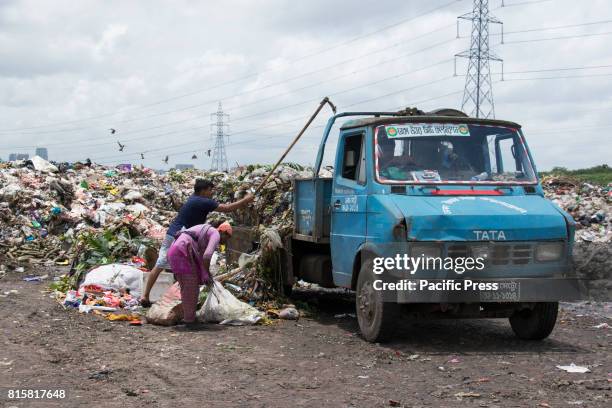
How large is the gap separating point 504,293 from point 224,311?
322cm

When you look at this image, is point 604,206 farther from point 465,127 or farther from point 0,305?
point 0,305

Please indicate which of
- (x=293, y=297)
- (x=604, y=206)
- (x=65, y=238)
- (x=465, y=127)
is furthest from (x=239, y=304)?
(x=604, y=206)

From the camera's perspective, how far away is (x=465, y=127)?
7457 mm

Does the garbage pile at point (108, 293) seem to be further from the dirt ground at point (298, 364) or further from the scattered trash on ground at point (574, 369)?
the scattered trash on ground at point (574, 369)

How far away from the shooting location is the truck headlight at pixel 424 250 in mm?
6320

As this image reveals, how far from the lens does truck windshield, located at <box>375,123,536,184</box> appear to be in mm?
7105

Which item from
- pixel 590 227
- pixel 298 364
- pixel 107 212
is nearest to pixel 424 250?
pixel 298 364

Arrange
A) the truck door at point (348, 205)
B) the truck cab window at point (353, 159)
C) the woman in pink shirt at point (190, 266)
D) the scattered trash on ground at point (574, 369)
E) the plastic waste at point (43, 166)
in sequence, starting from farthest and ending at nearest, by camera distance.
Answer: the plastic waste at point (43, 166) → the woman in pink shirt at point (190, 266) → the truck cab window at point (353, 159) → the truck door at point (348, 205) → the scattered trash on ground at point (574, 369)

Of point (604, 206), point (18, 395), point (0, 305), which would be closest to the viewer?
point (18, 395)

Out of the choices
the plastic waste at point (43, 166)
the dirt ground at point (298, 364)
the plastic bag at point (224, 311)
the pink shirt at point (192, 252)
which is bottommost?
the dirt ground at point (298, 364)

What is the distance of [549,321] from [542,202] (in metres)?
1.16

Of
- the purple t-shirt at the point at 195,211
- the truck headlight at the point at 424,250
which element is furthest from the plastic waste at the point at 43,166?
the truck headlight at the point at 424,250

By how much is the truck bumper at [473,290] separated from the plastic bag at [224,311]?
230 cm

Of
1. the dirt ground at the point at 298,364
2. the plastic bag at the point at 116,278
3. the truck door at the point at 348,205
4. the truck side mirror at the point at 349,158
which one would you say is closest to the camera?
the dirt ground at the point at 298,364
